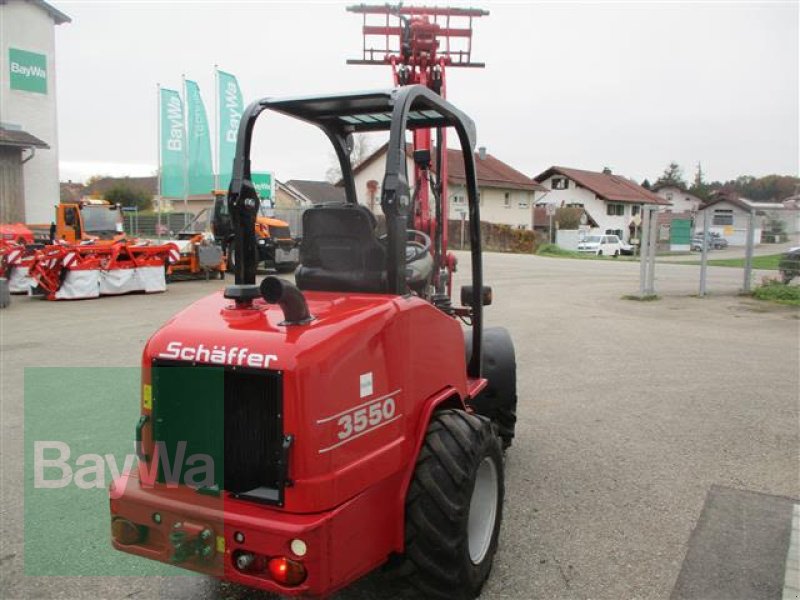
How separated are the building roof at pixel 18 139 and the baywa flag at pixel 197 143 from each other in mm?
7216

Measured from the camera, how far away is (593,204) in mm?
59031

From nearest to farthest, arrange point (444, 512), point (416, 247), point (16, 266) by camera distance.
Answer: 1. point (444, 512)
2. point (416, 247)
3. point (16, 266)

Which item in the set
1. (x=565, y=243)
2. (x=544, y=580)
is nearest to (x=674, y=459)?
(x=544, y=580)

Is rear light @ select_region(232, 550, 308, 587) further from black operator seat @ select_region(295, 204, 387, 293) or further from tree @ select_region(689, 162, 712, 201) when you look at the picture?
tree @ select_region(689, 162, 712, 201)

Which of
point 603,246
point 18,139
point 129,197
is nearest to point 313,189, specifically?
point 129,197

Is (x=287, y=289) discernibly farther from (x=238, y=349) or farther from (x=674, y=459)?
(x=674, y=459)

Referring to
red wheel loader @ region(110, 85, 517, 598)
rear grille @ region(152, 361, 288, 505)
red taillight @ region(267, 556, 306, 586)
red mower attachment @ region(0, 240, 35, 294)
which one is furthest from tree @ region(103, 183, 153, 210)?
red taillight @ region(267, 556, 306, 586)

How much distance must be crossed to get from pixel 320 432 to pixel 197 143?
25.6 meters

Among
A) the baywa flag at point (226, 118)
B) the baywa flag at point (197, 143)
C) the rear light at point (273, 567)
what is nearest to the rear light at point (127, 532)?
the rear light at point (273, 567)

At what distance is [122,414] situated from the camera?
242 inches

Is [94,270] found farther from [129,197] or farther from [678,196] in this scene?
[678,196]

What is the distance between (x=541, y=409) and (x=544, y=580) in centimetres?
310

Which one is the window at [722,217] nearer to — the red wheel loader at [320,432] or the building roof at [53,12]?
the red wheel loader at [320,432]

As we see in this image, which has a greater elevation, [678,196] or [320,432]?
[678,196]
